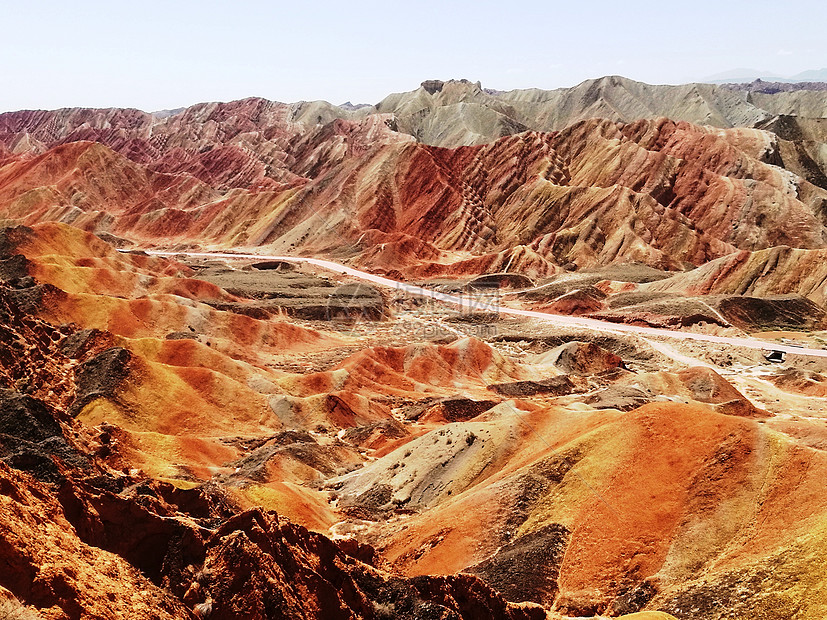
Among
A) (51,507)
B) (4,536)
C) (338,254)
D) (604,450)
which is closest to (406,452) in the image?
(604,450)

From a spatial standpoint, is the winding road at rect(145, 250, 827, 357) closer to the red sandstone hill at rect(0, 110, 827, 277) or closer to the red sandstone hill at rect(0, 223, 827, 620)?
the red sandstone hill at rect(0, 110, 827, 277)

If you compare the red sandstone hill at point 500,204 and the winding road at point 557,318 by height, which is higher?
the red sandstone hill at point 500,204

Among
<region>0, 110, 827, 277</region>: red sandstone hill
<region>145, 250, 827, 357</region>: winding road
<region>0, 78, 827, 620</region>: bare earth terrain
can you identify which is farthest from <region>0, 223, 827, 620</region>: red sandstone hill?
<region>0, 110, 827, 277</region>: red sandstone hill

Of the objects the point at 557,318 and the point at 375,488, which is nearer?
the point at 375,488

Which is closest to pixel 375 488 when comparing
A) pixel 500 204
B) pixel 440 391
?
pixel 440 391

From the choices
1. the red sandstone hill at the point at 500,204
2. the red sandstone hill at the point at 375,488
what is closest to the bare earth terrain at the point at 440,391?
the red sandstone hill at the point at 375,488

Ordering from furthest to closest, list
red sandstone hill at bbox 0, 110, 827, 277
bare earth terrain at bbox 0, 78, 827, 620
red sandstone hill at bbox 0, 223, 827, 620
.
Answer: red sandstone hill at bbox 0, 110, 827, 277, bare earth terrain at bbox 0, 78, 827, 620, red sandstone hill at bbox 0, 223, 827, 620

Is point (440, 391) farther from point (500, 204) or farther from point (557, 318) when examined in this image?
point (500, 204)

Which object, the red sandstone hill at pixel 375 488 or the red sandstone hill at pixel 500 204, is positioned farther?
the red sandstone hill at pixel 500 204

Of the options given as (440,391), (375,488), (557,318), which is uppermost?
(375,488)

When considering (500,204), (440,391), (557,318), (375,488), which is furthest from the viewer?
(500,204)

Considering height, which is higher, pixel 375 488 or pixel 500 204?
pixel 500 204

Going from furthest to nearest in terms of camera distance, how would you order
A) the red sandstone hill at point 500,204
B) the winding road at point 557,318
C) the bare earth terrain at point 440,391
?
the red sandstone hill at point 500,204, the winding road at point 557,318, the bare earth terrain at point 440,391

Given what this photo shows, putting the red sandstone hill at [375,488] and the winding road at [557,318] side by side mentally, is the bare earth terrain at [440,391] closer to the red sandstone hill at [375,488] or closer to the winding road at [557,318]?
the red sandstone hill at [375,488]
